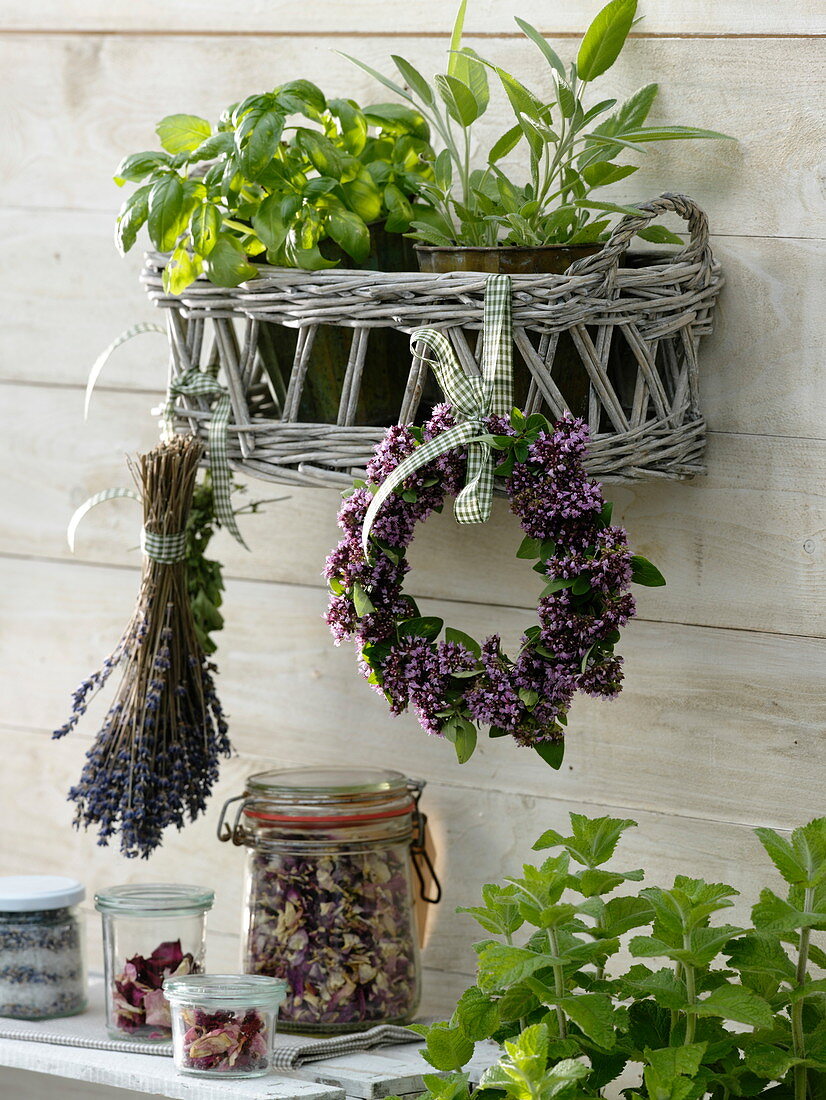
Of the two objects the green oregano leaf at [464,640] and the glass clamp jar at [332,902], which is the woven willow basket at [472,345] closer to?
the green oregano leaf at [464,640]

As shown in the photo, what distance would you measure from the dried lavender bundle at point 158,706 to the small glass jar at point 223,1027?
0.14 m

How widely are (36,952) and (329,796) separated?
0.91ft

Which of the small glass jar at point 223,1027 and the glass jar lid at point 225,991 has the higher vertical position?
the glass jar lid at point 225,991

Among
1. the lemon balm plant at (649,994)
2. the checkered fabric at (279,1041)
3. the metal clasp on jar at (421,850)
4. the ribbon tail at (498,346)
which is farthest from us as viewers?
the metal clasp on jar at (421,850)

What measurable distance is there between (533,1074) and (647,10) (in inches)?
31.2

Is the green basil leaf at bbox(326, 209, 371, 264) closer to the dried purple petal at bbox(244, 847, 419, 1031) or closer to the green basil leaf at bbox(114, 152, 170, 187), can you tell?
the green basil leaf at bbox(114, 152, 170, 187)

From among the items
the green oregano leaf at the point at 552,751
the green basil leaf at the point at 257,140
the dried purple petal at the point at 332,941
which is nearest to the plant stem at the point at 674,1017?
the green oregano leaf at the point at 552,751

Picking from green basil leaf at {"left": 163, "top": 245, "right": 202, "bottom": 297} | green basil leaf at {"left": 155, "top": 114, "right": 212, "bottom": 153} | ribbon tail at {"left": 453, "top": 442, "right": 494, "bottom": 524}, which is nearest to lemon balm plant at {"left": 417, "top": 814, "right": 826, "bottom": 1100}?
ribbon tail at {"left": 453, "top": 442, "right": 494, "bottom": 524}

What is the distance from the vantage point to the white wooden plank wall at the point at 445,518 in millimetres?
1096

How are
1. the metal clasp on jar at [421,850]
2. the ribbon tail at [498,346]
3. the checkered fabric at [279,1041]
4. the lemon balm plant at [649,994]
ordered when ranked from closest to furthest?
1. the lemon balm plant at [649,994]
2. the ribbon tail at [498,346]
3. the checkered fabric at [279,1041]
4. the metal clasp on jar at [421,850]

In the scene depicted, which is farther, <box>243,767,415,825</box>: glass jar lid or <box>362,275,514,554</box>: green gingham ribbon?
<box>243,767,415,825</box>: glass jar lid

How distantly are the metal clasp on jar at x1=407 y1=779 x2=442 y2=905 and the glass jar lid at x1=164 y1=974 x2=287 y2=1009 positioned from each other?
0.20 metres

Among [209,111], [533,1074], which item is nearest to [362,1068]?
[533,1074]

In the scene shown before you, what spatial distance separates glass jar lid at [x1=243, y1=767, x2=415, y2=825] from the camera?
112 centimetres
